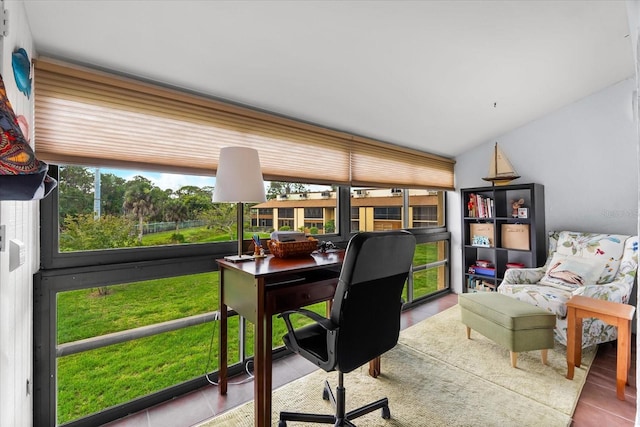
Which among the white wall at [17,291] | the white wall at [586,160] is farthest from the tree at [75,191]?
the white wall at [586,160]

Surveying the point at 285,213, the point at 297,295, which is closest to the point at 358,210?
the point at 285,213

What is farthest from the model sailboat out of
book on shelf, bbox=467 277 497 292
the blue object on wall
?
the blue object on wall

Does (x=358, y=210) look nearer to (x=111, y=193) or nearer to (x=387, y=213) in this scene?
(x=387, y=213)

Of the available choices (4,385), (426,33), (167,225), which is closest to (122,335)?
(167,225)

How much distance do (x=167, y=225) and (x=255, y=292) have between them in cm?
88

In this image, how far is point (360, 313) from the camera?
145cm

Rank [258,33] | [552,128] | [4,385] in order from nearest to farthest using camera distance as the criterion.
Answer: [4,385]
[258,33]
[552,128]

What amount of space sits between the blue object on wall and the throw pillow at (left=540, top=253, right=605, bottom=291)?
13.3ft

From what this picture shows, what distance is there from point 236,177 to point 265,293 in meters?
0.72

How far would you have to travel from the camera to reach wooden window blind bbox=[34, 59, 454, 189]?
1.53 m

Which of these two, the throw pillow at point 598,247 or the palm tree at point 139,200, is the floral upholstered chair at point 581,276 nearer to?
the throw pillow at point 598,247

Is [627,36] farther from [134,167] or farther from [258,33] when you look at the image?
[134,167]

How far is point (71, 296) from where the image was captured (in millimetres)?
1723

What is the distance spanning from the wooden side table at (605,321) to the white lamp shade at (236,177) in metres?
2.42
